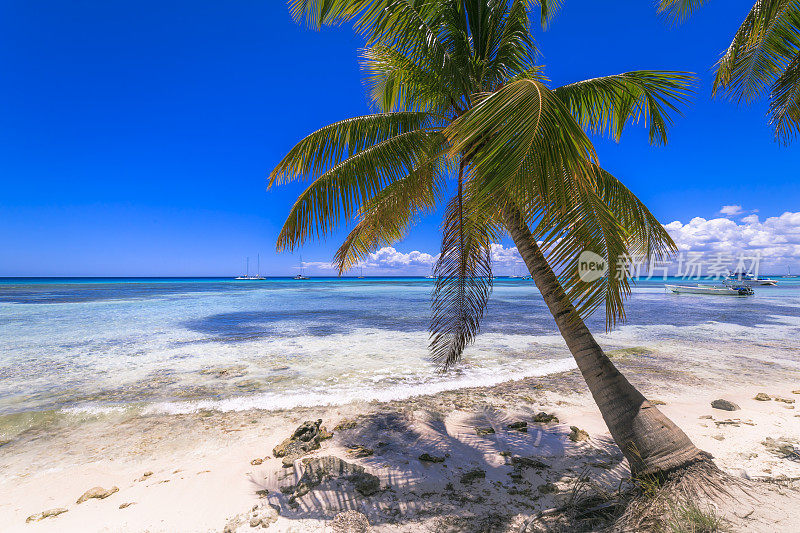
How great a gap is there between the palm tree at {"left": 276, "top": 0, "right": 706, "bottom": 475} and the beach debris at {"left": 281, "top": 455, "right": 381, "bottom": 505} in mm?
1921

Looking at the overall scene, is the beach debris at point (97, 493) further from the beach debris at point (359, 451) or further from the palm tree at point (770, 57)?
the palm tree at point (770, 57)

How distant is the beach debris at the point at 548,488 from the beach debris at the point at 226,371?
730cm

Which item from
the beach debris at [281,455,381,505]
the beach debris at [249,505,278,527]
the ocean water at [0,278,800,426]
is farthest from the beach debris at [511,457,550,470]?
the ocean water at [0,278,800,426]

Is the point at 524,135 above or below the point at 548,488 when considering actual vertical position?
above

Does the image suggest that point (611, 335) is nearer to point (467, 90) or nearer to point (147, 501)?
point (467, 90)

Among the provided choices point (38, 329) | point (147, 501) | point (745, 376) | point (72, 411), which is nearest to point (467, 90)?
point (147, 501)

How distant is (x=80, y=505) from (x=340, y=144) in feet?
15.3

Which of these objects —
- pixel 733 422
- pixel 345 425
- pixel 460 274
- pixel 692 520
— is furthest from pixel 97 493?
pixel 733 422

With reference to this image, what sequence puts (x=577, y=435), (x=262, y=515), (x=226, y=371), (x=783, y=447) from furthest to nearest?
(x=226, y=371) → (x=577, y=435) → (x=783, y=447) → (x=262, y=515)

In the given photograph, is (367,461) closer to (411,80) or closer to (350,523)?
(350,523)

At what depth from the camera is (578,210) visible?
259cm

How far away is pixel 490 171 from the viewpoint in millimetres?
2238

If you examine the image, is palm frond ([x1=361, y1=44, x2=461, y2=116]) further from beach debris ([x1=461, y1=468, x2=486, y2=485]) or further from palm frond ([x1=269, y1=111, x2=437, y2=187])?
beach debris ([x1=461, y1=468, x2=486, y2=485])

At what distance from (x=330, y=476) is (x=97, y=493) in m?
2.40
